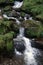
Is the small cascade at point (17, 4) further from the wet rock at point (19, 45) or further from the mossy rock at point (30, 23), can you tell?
the wet rock at point (19, 45)

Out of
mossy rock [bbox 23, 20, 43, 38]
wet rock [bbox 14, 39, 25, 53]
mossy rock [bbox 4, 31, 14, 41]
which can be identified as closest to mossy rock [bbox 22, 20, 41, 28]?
mossy rock [bbox 23, 20, 43, 38]

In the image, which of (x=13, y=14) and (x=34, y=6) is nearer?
(x=13, y=14)

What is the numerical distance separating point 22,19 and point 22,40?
17.3ft

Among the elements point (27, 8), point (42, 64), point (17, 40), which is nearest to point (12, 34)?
point (17, 40)

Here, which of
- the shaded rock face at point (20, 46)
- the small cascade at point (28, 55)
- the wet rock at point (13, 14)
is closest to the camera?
the small cascade at point (28, 55)

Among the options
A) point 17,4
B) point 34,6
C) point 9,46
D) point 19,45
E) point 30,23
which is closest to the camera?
point 9,46

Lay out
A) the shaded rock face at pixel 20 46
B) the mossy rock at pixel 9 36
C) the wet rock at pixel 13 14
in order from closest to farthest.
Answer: the mossy rock at pixel 9 36
the shaded rock face at pixel 20 46
the wet rock at pixel 13 14

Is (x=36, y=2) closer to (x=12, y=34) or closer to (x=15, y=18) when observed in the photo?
(x=15, y=18)

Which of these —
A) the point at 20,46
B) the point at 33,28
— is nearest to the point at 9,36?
the point at 20,46

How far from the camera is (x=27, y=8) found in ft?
95.6

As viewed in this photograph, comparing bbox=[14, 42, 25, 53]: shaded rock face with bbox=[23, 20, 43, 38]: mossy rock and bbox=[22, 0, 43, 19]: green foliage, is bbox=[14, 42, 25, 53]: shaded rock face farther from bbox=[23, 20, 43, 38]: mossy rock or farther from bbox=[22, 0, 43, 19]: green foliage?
bbox=[22, 0, 43, 19]: green foliage

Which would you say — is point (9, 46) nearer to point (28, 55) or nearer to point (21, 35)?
point (28, 55)

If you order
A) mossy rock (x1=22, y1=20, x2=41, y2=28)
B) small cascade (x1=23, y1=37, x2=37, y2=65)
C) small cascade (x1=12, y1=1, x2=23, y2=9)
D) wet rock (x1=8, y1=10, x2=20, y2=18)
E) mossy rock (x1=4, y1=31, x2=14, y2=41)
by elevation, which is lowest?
small cascade (x1=12, y1=1, x2=23, y2=9)

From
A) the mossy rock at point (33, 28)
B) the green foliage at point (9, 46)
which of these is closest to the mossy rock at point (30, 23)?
the mossy rock at point (33, 28)
